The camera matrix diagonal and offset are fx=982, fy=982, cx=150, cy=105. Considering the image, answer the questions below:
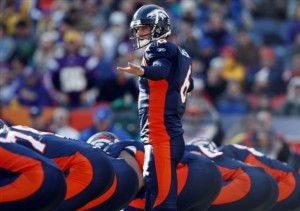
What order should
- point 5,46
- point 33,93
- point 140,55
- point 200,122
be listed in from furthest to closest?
point 5,46
point 33,93
point 140,55
point 200,122

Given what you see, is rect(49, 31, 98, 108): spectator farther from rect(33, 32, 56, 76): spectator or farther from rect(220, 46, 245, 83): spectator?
rect(220, 46, 245, 83): spectator

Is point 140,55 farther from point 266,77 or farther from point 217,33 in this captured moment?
point 217,33

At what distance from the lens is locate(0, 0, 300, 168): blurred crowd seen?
13.6 meters

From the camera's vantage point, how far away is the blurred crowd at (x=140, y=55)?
13594 mm

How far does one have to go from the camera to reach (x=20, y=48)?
15453 millimetres

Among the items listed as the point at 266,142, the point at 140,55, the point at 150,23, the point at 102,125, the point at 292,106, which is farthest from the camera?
the point at 140,55

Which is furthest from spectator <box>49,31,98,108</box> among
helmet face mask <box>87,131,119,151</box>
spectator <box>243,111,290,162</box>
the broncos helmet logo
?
the broncos helmet logo

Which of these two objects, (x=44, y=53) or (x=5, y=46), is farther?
(x=5, y=46)

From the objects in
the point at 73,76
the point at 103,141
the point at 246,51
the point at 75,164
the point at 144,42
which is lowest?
the point at 246,51

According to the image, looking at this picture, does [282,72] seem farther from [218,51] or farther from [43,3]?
[43,3]

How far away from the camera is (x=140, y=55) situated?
1400 cm

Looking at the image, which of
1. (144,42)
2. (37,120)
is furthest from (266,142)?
(144,42)

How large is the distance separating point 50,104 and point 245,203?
6731mm

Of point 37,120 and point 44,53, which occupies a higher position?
point 44,53
